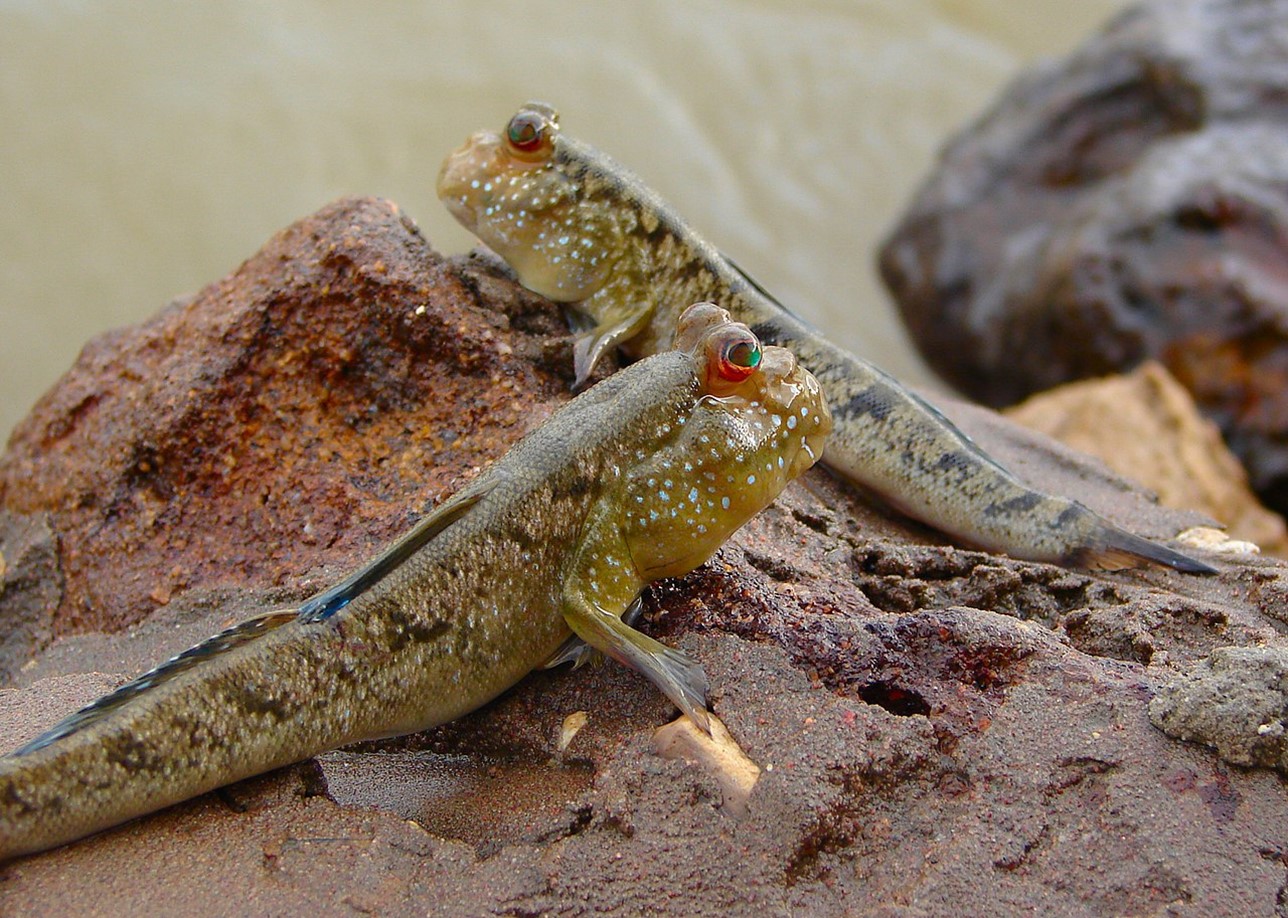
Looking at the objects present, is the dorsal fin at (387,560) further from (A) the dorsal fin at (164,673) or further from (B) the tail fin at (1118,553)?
(B) the tail fin at (1118,553)

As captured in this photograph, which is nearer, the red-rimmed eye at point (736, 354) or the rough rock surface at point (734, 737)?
the rough rock surface at point (734, 737)

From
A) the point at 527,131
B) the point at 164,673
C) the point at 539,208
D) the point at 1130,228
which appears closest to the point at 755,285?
the point at 539,208

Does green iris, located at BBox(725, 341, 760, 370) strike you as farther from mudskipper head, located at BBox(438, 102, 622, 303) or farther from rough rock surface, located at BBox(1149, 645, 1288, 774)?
mudskipper head, located at BBox(438, 102, 622, 303)

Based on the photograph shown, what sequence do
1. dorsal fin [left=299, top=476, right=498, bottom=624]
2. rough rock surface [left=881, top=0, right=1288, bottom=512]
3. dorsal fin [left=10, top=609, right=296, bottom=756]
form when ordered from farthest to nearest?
1. rough rock surface [left=881, top=0, right=1288, bottom=512]
2. dorsal fin [left=299, top=476, right=498, bottom=624]
3. dorsal fin [left=10, top=609, right=296, bottom=756]

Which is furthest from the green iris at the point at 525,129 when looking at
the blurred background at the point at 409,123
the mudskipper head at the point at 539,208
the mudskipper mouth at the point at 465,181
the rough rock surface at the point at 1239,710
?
the blurred background at the point at 409,123

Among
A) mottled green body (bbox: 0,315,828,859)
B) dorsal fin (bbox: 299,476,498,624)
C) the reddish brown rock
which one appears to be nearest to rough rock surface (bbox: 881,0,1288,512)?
the reddish brown rock

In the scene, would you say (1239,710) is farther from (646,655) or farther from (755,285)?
(755,285)

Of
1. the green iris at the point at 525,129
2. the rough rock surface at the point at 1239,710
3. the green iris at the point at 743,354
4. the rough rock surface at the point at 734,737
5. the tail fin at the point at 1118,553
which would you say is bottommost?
the tail fin at the point at 1118,553
